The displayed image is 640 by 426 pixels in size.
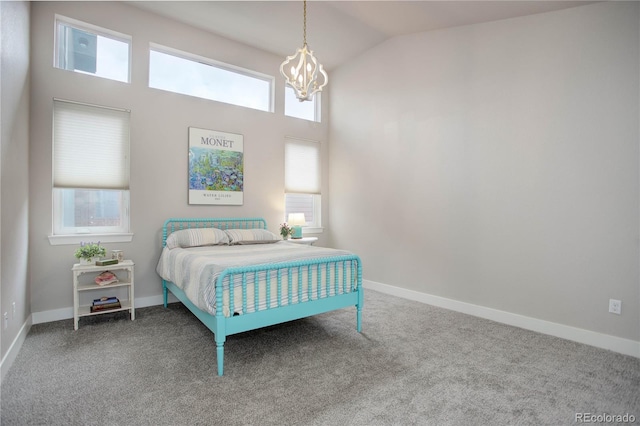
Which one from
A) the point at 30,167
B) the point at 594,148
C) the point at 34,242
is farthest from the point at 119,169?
the point at 594,148

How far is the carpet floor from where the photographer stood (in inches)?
72.7

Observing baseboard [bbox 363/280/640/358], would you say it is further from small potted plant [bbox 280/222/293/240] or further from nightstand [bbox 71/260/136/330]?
nightstand [bbox 71/260/136/330]

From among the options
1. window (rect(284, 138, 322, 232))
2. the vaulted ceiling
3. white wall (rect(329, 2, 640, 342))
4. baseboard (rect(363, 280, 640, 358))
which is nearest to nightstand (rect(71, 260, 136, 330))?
window (rect(284, 138, 322, 232))

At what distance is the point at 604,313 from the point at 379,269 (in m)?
2.51

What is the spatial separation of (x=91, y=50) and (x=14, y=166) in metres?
1.77

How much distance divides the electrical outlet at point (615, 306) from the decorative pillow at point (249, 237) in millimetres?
3458

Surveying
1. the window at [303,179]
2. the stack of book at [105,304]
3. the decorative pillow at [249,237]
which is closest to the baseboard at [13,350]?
the stack of book at [105,304]

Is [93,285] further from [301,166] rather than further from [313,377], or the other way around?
[301,166]

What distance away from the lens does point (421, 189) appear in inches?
163

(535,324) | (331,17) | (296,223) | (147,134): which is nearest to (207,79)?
(147,134)

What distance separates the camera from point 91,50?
3580 mm

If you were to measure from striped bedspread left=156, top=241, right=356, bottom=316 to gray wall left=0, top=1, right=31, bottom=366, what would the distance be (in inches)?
47.5

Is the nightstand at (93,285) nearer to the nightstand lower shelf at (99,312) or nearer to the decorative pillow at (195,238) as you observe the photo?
the nightstand lower shelf at (99,312)

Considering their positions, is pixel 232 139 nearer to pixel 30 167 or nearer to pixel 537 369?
pixel 30 167
